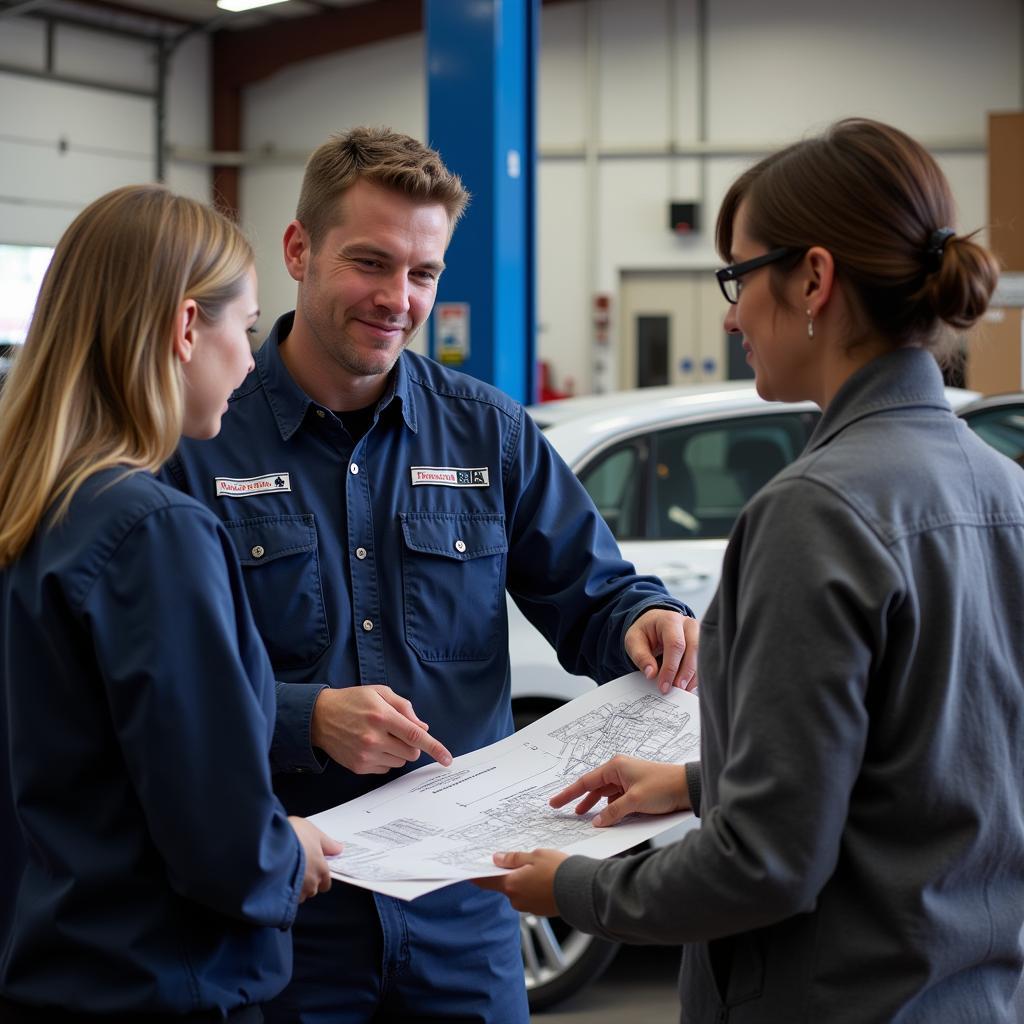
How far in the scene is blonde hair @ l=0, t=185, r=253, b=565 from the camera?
1347 mm

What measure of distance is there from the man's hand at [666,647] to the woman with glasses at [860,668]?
1.65 ft

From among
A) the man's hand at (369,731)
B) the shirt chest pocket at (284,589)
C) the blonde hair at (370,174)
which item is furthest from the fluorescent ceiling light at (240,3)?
the man's hand at (369,731)

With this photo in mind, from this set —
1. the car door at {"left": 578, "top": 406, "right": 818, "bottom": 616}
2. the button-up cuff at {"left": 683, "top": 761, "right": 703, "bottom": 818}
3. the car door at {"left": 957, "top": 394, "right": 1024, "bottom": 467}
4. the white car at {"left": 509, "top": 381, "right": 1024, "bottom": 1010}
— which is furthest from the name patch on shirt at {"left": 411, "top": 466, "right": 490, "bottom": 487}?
the car door at {"left": 957, "top": 394, "right": 1024, "bottom": 467}

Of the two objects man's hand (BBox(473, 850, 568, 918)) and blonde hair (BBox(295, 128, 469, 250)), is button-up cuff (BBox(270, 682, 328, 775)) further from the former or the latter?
blonde hair (BBox(295, 128, 469, 250))

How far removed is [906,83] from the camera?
40.9 ft

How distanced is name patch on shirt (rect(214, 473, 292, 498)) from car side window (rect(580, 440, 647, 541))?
212 centimetres

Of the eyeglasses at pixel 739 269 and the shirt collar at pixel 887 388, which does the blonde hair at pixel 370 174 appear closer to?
the eyeglasses at pixel 739 269

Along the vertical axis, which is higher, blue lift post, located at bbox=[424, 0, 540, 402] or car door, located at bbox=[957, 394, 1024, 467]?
blue lift post, located at bbox=[424, 0, 540, 402]

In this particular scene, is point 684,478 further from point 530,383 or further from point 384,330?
point 384,330

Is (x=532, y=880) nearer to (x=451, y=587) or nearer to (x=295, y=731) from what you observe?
(x=295, y=731)

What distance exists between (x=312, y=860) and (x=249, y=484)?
64 centimetres

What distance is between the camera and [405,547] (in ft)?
6.39

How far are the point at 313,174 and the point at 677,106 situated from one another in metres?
11.6

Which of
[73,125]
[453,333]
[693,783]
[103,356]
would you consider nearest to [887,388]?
[693,783]
